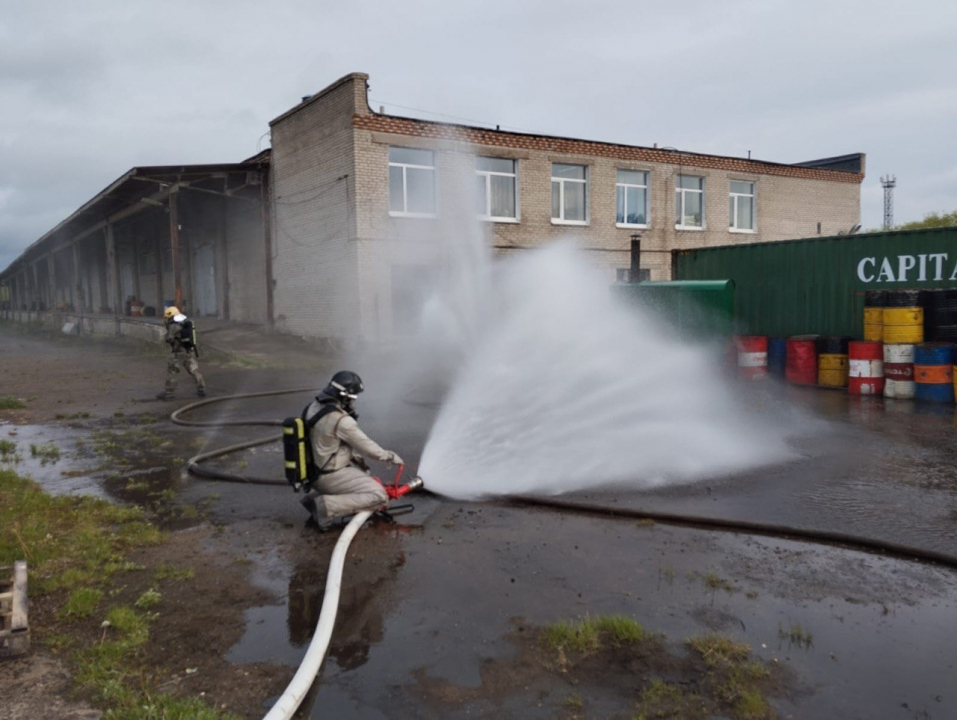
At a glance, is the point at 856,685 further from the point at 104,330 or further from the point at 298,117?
the point at 104,330

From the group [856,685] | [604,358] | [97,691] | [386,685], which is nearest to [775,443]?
[604,358]

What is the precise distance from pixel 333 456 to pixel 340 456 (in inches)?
2.6

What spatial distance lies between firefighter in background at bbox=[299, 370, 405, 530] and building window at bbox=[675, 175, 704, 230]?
23.2 meters

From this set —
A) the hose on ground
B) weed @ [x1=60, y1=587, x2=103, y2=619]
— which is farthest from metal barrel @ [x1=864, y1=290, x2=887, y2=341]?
weed @ [x1=60, y1=587, x2=103, y2=619]

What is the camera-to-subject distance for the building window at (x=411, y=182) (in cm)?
2117

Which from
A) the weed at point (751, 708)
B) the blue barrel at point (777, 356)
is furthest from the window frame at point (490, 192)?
the weed at point (751, 708)

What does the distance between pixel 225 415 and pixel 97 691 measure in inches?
345

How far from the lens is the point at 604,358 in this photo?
39.4 ft

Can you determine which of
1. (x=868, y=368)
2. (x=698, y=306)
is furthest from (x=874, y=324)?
(x=698, y=306)

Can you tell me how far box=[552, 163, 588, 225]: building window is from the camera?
79.7 ft

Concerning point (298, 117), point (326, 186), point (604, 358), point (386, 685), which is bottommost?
point (386, 685)

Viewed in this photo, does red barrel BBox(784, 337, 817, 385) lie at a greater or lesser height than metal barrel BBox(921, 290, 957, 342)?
lesser

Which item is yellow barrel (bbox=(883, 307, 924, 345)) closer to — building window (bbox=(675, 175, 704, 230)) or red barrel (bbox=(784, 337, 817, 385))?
red barrel (bbox=(784, 337, 817, 385))

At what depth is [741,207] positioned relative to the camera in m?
28.7
